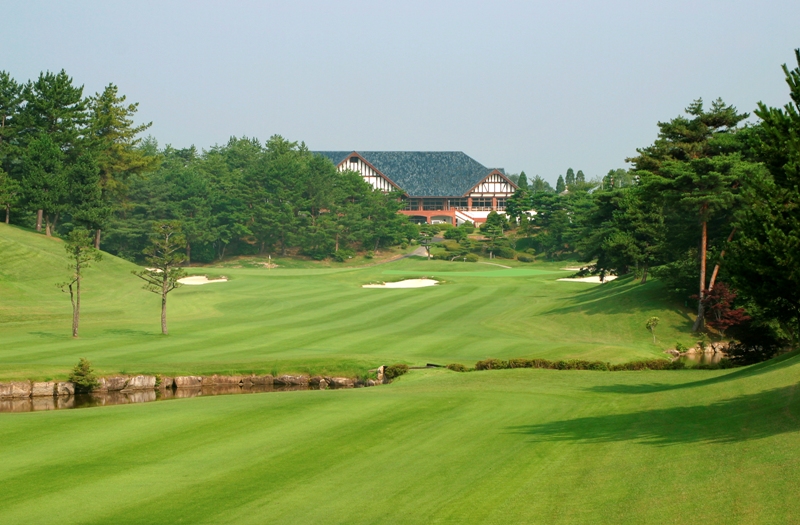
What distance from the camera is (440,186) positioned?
14200 centimetres

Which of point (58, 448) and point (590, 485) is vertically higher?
point (590, 485)

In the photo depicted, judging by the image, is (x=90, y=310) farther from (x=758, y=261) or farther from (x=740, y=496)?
(x=740, y=496)

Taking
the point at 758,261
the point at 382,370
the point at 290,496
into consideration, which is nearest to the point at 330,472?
the point at 290,496

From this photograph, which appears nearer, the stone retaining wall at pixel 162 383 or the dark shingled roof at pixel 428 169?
the stone retaining wall at pixel 162 383

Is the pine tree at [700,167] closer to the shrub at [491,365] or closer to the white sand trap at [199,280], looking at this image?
the shrub at [491,365]

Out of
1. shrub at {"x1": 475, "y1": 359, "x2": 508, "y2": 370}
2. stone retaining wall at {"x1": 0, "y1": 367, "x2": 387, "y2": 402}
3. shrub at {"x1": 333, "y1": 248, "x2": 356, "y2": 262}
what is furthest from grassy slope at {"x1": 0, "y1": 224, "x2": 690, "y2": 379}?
shrub at {"x1": 333, "y1": 248, "x2": 356, "y2": 262}

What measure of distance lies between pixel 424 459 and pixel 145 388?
812 inches

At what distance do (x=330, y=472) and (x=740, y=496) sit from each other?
7.17 metres

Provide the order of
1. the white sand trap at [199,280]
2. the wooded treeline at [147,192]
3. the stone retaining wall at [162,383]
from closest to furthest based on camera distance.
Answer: the stone retaining wall at [162,383] < the white sand trap at [199,280] < the wooded treeline at [147,192]

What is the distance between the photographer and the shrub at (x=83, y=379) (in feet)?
105

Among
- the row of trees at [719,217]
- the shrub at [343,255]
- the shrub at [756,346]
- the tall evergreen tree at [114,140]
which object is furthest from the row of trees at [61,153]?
the shrub at [756,346]

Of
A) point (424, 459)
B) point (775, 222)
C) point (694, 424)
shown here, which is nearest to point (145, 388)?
point (424, 459)

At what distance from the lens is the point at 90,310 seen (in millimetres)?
53062

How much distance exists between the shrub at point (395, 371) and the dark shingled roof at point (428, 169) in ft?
349
